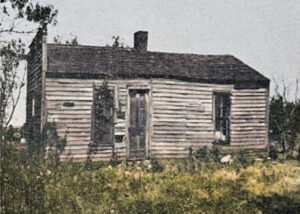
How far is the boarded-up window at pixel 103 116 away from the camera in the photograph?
14359 mm

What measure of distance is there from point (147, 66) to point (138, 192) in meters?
7.82

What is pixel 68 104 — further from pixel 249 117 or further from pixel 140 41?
pixel 249 117

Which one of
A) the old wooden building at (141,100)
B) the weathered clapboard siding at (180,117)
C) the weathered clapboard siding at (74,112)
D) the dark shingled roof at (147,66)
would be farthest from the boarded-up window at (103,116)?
the weathered clapboard siding at (180,117)

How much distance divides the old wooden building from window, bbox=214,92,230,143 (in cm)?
4

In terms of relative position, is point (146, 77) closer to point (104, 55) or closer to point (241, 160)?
point (104, 55)

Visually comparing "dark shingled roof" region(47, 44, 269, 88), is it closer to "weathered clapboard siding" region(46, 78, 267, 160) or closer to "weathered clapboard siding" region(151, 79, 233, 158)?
"weathered clapboard siding" region(46, 78, 267, 160)

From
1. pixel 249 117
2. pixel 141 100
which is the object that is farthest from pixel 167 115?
pixel 249 117

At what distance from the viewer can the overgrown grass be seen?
231 inches

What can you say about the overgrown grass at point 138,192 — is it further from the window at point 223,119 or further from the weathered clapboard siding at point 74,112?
the window at point 223,119

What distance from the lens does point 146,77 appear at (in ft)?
50.2

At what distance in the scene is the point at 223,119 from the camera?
55.6ft

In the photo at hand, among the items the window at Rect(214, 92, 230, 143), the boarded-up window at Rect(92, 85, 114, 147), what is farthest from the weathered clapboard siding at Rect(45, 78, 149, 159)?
the window at Rect(214, 92, 230, 143)

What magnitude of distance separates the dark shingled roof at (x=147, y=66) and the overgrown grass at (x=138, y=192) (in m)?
4.45

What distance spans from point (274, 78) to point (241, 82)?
1.54 meters
